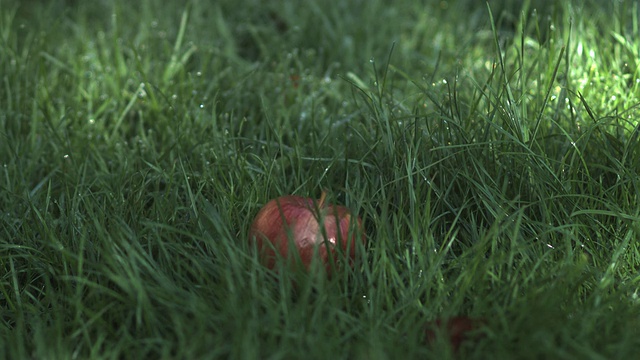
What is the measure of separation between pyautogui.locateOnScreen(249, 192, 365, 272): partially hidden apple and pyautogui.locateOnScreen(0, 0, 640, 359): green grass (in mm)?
59

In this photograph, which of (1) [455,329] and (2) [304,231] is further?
(2) [304,231]

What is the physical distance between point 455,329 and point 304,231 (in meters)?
0.43

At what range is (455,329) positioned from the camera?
5.19 feet

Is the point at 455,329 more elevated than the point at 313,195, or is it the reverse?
the point at 313,195

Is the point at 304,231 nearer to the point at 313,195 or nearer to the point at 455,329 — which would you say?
the point at 313,195

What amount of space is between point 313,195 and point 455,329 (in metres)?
0.46

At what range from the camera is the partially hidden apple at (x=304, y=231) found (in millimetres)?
1793

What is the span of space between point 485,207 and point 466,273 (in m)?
0.39

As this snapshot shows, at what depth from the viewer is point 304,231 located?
1.81 metres

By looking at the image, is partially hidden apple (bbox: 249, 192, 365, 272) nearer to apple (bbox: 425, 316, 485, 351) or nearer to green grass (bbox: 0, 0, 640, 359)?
green grass (bbox: 0, 0, 640, 359)

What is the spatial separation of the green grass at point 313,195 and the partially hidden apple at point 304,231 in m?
0.06

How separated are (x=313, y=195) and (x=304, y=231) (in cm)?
9

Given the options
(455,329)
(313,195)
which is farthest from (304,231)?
(455,329)

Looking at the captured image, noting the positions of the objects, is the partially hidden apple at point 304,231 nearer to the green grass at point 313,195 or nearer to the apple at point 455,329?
the green grass at point 313,195
